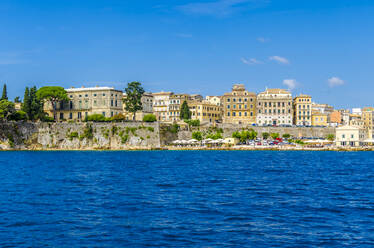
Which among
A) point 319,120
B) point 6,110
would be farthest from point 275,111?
point 6,110

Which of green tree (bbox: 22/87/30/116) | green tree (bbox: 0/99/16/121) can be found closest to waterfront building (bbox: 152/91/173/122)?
green tree (bbox: 22/87/30/116)

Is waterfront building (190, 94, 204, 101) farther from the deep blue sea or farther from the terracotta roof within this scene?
the deep blue sea

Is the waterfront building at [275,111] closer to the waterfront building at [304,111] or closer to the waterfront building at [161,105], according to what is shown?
the waterfront building at [304,111]

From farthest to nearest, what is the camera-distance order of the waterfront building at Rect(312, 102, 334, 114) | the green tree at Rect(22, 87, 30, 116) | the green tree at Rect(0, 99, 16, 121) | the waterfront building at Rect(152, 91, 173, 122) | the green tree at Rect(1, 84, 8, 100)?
1. the waterfront building at Rect(312, 102, 334, 114)
2. the waterfront building at Rect(152, 91, 173, 122)
3. the green tree at Rect(1, 84, 8, 100)
4. the green tree at Rect(22, 87, 30, 116)
5. the green tree at Rect(0, 99, 16, 121)

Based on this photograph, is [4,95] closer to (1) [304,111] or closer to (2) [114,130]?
(2) [114,130]

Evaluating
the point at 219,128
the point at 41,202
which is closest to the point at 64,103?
the point at 219,128

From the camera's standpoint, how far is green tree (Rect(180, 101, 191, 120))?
4218 inches

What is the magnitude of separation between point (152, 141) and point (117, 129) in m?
6.90

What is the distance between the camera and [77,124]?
295 ft

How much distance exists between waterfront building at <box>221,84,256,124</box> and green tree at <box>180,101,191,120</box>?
32.7 ft

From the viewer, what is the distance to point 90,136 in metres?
88.9

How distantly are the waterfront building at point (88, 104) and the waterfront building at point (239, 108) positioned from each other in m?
→ 25.5

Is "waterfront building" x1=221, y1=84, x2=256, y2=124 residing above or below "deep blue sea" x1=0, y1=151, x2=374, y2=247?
above

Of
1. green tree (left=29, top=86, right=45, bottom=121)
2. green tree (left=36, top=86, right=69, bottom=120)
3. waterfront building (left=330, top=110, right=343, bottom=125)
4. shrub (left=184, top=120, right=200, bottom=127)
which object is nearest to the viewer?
green tree (left=29, top=86, right=45, bottom=121)
